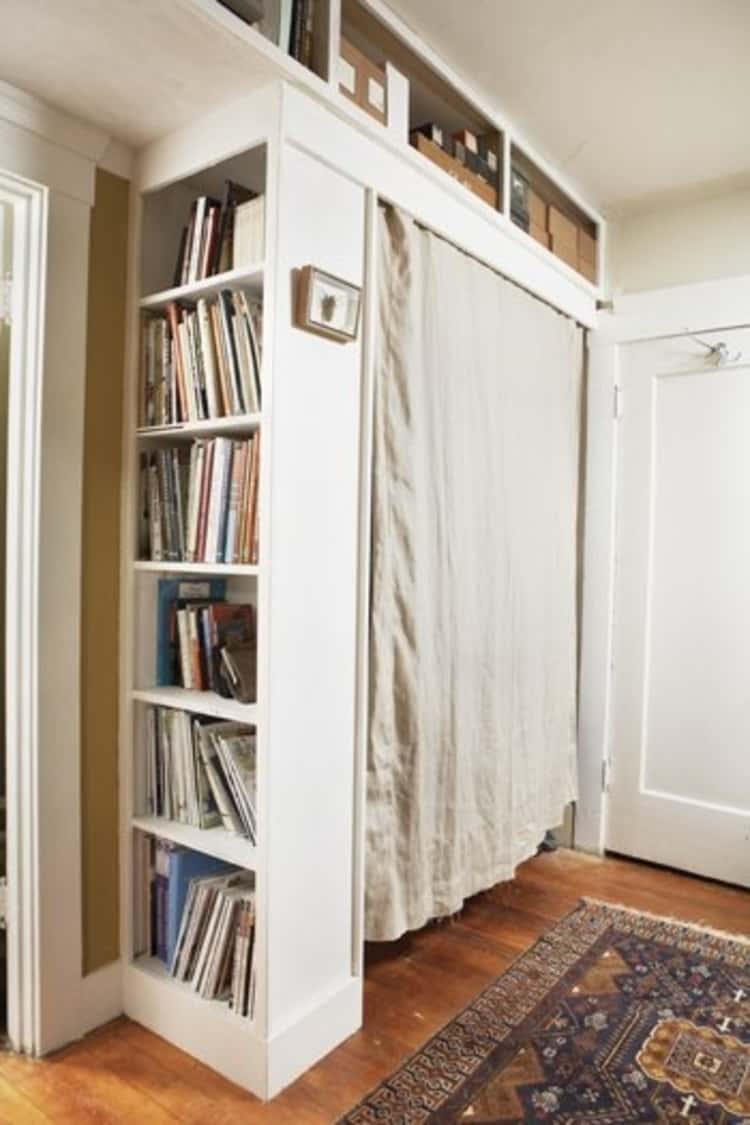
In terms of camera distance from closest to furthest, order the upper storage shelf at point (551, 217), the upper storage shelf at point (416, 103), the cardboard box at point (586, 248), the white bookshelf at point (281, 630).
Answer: the white bookshelf at point (281, 630) < the upper storage shelf at point (416, 103) < the upper storage shelf at point (551, 217) < the cardboard box at point (586, 248)

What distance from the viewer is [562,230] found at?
2.73m

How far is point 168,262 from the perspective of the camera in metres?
1.96

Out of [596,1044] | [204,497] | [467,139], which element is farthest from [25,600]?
[467,139]

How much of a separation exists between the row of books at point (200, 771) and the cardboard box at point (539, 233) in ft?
6.09

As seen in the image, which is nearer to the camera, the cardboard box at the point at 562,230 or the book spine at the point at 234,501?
the book spine at the point at 234,501

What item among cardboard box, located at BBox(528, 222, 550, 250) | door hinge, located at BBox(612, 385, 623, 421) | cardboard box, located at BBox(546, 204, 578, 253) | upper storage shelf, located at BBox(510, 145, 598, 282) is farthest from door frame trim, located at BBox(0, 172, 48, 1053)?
door hinge, located at BBox(612, 385, 623, 421)

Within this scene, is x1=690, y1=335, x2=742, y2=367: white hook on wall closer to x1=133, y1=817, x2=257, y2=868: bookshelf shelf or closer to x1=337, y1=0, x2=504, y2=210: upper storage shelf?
x1=337, y1=0, x2=504, y2=210: upper storage shelf

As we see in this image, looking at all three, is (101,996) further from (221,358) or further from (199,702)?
(221,358)

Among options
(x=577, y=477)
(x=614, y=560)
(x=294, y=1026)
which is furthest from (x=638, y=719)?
(x=294, y=1026)

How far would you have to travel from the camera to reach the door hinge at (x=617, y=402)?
2.92 m

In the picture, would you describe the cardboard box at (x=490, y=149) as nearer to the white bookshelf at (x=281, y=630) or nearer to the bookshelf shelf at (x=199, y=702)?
the white bookshelf at (x=281, y=630)

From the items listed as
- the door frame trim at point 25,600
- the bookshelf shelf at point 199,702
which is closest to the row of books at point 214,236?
the door frame trim at point 25,600

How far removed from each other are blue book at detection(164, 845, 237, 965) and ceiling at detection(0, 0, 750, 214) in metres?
1.74

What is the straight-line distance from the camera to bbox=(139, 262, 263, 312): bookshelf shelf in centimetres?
167
